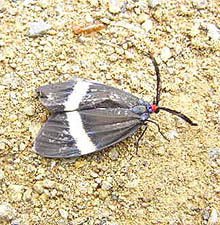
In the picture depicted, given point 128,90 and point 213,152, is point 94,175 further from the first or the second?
point 213,152

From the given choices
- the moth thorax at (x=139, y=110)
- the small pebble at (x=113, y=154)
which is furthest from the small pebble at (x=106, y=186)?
the moth thorax at (x=139, y=110)

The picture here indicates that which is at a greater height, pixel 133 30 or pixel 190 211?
pixel 133 30

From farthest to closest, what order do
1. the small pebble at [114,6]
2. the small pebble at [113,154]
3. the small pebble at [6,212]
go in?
the small pebble at [114,6] → the small pebble at [113,154] → the small pebble at [6,212]

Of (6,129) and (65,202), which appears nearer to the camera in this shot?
(65,202)

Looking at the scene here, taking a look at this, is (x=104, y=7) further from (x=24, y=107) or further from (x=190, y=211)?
(x=190, y=211)

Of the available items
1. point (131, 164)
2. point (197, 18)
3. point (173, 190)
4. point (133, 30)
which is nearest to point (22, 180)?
point (131, 164)

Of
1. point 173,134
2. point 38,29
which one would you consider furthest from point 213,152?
point 38,29

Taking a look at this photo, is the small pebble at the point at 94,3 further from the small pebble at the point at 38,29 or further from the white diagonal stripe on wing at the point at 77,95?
the white diagonal stripe on wing at the point at 77,95
